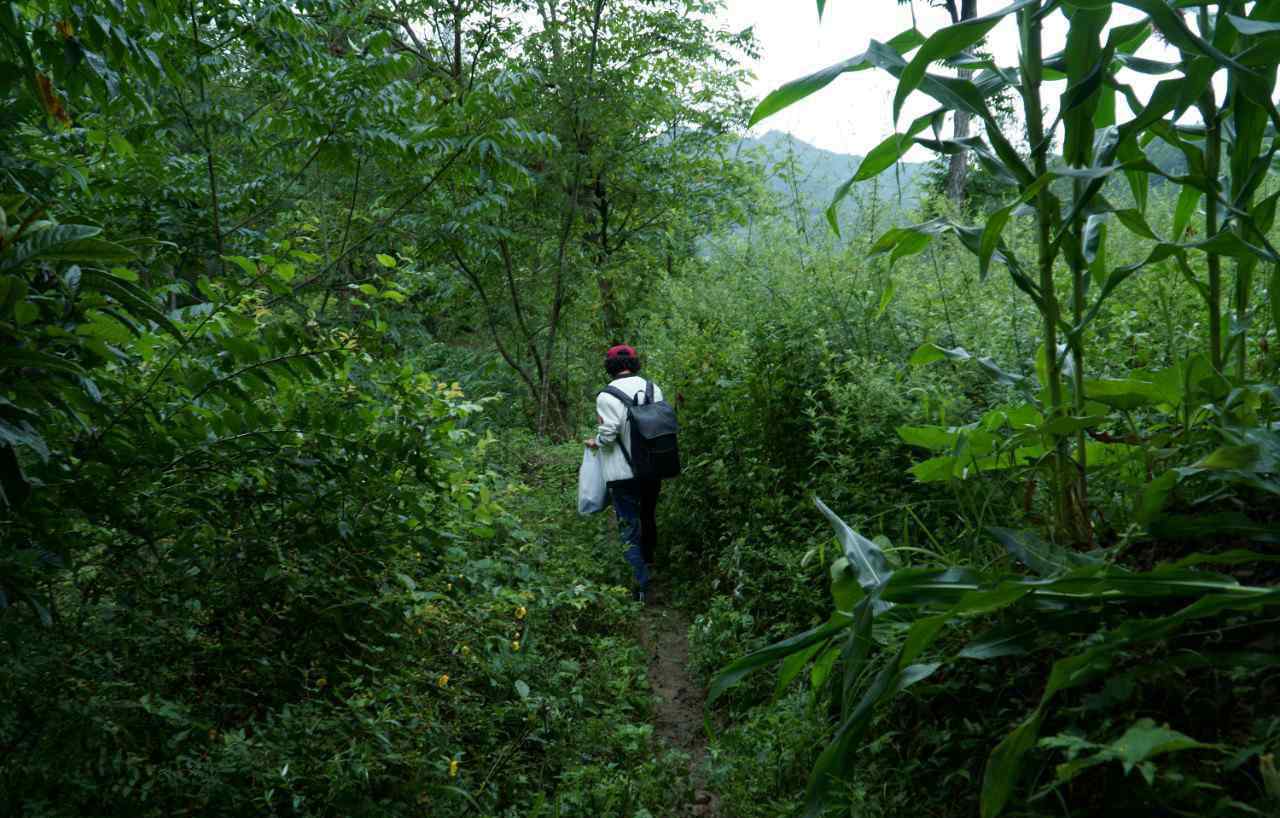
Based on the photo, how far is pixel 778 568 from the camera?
5203 mm

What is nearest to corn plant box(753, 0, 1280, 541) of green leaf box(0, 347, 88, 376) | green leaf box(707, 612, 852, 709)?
green leaf box(707, 612, 852, 709)

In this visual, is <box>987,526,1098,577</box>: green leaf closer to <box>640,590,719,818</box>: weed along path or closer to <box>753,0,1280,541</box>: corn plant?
<box>753,0,1280,541</box>: corn plant

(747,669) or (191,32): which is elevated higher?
(191,32)

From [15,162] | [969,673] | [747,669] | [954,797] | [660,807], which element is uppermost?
[15,162]

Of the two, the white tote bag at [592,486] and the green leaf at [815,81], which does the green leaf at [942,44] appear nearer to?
the green leaf at [815,81]

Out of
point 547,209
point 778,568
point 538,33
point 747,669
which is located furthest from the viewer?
point 547,209

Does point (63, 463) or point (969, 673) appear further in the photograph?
point (969, 673)

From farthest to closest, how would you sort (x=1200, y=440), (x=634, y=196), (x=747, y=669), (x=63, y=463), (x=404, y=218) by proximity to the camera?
(x=634, y=196)
(x=404, y=218)
(x=1200, y=440)
(x=747, y=669)
(x=63, y=463)

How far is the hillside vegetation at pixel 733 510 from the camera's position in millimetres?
2062

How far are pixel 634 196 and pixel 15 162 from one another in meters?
11.6

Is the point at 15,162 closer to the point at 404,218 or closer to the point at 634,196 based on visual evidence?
the point at 404,218

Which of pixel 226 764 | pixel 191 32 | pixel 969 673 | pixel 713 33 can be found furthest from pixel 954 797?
pixel 713 33

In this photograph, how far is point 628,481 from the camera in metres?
6.54

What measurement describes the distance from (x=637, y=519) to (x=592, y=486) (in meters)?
0.45
